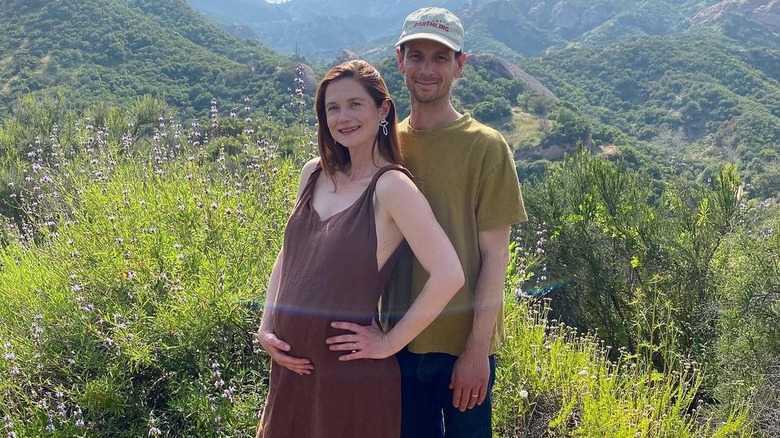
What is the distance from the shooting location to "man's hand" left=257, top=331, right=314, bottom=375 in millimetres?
1831

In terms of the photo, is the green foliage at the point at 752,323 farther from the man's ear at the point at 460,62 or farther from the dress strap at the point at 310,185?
the dress strap at the point at 310,185

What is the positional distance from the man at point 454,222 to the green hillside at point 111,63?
2457 centimetres

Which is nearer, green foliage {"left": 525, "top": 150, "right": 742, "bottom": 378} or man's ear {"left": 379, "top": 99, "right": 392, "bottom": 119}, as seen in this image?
man's ear {"left": 379, "top": 99, "right": 392, "bottom": 119}

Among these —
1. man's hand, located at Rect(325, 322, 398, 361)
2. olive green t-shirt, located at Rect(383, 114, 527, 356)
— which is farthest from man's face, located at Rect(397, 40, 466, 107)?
man's hand, located at Rect(325, 322, 398, 361)

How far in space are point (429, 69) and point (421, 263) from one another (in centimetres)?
62

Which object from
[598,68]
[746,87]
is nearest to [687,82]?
[746,87]

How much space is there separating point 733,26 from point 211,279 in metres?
113

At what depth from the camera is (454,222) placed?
1854 millimetres

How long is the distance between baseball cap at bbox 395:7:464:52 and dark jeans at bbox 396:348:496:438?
995 mm

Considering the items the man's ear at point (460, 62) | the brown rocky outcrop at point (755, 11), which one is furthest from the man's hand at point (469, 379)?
the brown rocky outcrop at point (755, 11)

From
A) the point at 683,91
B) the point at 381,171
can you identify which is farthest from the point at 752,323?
the point at 683,91

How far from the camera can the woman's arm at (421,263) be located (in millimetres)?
1683

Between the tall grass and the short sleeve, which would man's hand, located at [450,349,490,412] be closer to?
the short sleeve

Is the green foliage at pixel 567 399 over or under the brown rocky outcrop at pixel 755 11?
under
